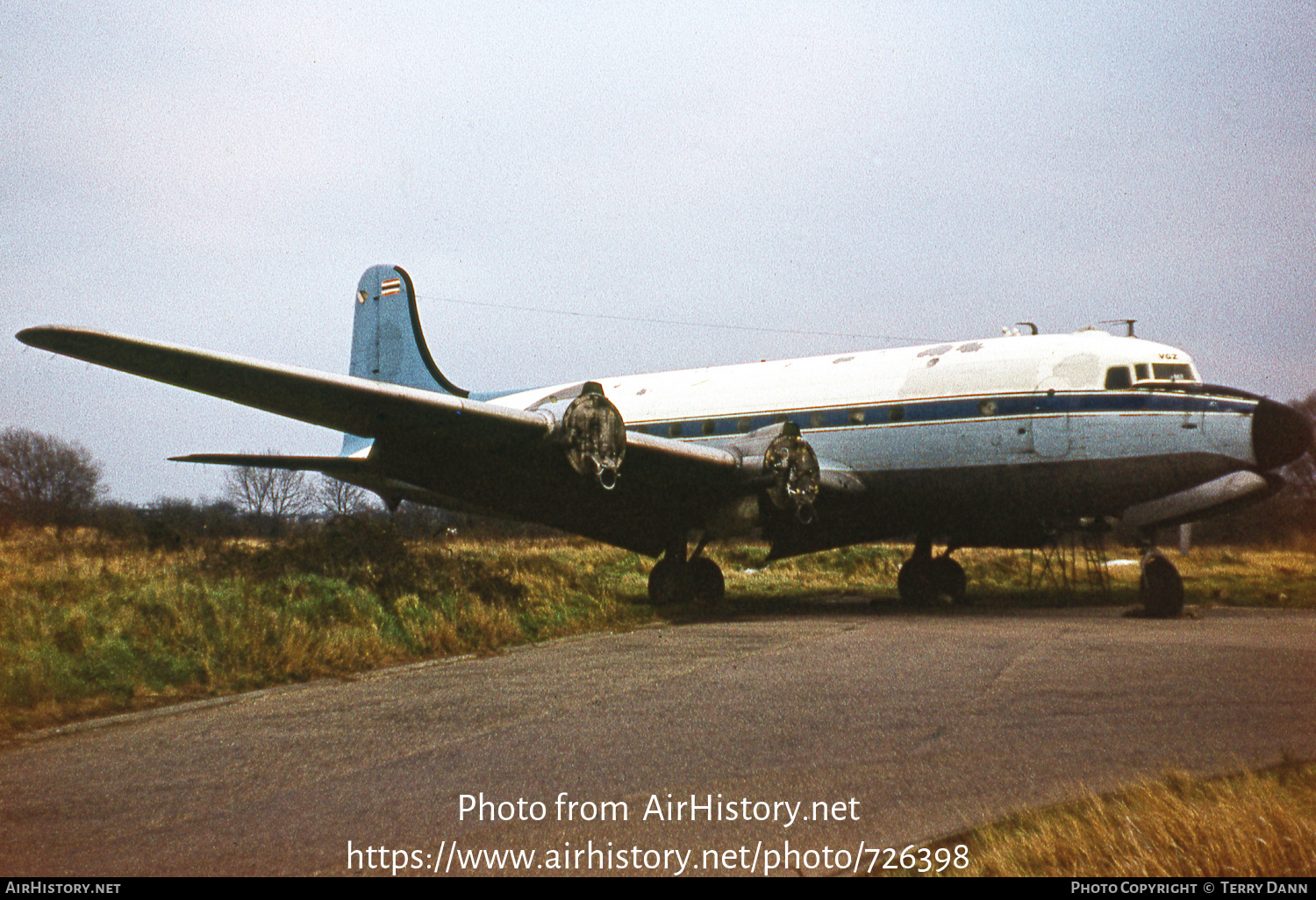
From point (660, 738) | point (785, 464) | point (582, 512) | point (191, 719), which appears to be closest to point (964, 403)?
point (785, 464)

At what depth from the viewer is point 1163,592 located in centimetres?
1186

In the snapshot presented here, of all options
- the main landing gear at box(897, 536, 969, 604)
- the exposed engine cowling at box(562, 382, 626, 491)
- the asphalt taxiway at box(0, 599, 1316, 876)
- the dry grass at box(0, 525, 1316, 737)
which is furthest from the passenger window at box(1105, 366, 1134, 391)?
the exposed engine cowling at box(562, 382, 626, 491)

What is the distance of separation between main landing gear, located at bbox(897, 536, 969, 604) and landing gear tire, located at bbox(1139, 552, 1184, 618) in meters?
3.43

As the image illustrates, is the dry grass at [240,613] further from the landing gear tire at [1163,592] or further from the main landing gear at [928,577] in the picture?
the landing gear tire at [1163,592]

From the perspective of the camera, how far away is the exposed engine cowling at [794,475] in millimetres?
12867

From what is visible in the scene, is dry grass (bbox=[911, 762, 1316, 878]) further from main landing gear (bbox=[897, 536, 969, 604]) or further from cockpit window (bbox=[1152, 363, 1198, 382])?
main landing gear (bbox=[897, 536, 969, 604])

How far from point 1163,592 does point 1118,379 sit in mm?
2781

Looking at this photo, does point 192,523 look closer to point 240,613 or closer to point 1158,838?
point 240,613

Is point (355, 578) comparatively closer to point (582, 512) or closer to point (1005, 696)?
point (582, 512)

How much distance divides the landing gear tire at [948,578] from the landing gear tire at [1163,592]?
3783mm

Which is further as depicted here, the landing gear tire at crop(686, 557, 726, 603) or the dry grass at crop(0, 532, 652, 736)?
the landing gear tire at crop(686, 557, 726, 603)

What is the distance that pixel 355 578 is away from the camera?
1060 cm

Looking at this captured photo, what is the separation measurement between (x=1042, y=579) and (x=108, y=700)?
17372 mm

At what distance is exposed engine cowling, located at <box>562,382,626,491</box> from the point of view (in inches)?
444
